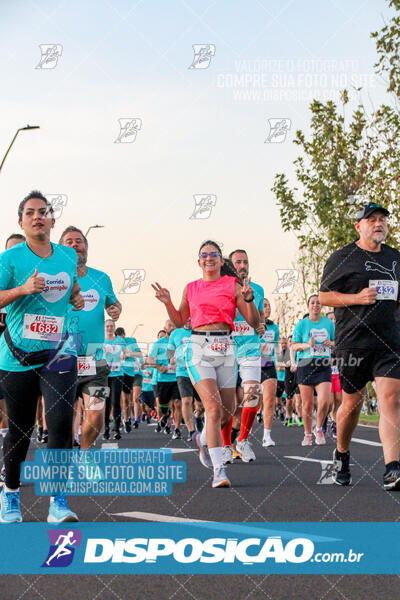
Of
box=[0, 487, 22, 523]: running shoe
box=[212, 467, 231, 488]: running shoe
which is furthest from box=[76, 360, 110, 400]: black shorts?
box=[0, 487, 22, 523]: running shoe

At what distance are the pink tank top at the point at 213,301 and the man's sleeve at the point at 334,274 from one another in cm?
96

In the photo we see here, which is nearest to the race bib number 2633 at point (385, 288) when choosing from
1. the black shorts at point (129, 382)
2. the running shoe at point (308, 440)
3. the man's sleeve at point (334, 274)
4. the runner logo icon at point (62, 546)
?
the man's sleeve at point (334, 274)

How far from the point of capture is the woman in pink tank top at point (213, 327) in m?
8.69

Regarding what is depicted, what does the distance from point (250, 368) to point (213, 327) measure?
239 cm

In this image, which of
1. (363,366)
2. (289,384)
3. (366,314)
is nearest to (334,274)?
(366,314)

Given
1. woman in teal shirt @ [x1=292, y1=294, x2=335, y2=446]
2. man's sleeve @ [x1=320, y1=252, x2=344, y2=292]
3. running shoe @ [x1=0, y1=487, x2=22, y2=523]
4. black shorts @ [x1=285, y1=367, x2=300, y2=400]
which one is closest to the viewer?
running shoe @ [x1=0, y1=487, x2=22, y2=523]

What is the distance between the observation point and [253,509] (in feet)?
22.5

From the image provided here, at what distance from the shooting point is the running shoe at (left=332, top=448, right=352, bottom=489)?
27.5ft

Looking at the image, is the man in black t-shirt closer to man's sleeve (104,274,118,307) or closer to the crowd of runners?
the crowd of runners

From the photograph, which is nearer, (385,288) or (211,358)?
(385,288)

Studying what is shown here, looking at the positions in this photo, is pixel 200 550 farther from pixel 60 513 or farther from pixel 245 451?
pixel 245 451

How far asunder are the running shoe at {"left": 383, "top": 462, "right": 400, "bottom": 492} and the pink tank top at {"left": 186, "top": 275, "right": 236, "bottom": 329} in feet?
6.48

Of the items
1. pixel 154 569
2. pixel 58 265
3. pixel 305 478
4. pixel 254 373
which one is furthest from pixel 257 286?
pixel 154 569

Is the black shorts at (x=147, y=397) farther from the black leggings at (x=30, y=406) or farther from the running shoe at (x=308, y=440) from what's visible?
the black leggings at (x=30, y=406)
